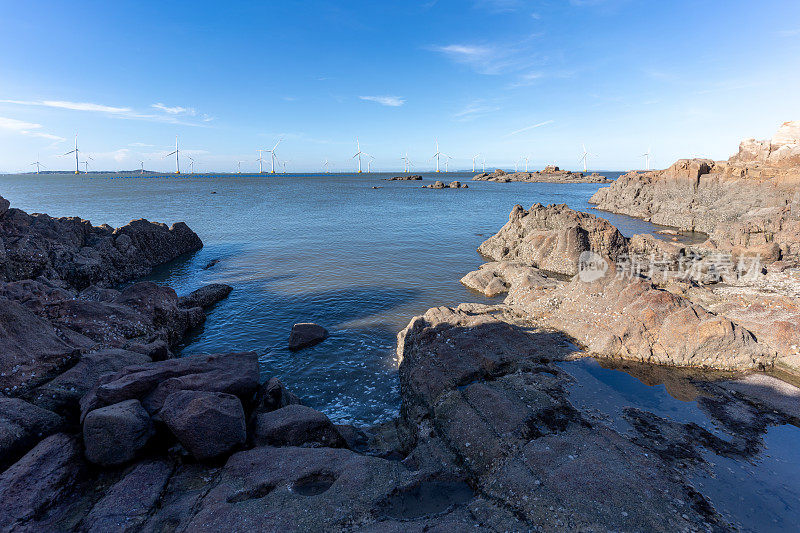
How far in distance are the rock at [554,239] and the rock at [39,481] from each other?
1311 inches

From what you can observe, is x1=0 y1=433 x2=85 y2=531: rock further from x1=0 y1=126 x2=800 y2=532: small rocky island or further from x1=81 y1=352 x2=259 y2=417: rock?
x1=81 y1=352 x2=259 y2=417: rock

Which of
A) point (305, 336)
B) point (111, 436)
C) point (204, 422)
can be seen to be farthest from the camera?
point (305, 336)

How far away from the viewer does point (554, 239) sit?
120ft

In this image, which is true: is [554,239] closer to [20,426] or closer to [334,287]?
[334,287]

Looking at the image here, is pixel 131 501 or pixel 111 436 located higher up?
pixel 111 436

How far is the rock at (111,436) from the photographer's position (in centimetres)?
944

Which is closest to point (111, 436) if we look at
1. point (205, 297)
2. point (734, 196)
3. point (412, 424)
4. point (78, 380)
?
point (78, 380)

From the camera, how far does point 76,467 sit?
30.5ft

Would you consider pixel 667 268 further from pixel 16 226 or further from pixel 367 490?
pixel 16 226

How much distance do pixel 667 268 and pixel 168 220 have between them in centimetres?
7642

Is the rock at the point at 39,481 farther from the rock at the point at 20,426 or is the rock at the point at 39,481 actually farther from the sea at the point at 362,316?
the sea at the point at 362,316

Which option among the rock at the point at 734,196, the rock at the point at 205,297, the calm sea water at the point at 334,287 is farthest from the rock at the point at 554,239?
the rock at the point at 205,297

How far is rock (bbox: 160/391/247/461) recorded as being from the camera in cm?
990

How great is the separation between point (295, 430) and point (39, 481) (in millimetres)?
5915
